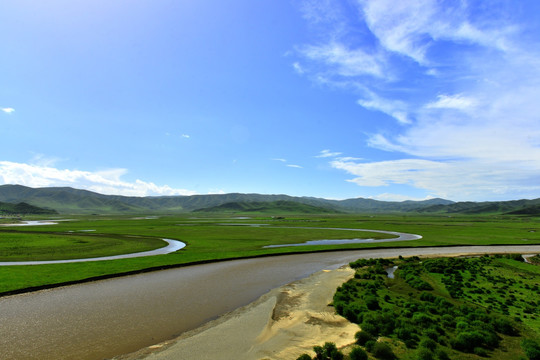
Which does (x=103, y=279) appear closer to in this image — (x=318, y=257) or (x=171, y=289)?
(x=171, y=289)

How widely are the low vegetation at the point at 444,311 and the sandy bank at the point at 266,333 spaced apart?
72.2 inches

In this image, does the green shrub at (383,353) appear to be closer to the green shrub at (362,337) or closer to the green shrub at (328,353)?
the green shrub at (362,337)

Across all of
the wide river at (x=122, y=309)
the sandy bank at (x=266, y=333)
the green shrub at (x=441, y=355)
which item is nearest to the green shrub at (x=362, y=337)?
the sandy bank at (x=266, y=333)

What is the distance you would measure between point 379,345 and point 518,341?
1023cm

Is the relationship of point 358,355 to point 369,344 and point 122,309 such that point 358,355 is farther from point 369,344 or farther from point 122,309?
point 122,309

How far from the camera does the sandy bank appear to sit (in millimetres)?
16375

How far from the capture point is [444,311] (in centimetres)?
2334

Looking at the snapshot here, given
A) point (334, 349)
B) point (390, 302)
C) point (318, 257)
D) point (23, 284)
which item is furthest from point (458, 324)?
point (23, 284)

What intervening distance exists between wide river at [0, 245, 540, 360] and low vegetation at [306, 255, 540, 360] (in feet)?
36.2

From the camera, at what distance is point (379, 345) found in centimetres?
1598

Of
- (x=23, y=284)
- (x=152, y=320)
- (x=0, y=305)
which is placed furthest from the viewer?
(x=23, y=284)

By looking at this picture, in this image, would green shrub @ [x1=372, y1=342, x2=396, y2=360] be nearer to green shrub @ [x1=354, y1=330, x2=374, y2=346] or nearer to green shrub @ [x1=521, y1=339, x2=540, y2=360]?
green shrub @ [x1=354, y1=330, x2=374, y2=346]

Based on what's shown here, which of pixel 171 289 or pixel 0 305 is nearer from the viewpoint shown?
pixel 0 305

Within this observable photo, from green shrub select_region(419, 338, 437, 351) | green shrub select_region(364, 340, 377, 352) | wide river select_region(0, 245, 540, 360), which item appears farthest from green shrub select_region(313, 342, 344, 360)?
wide river select_region(0, 245, 540, 360)
